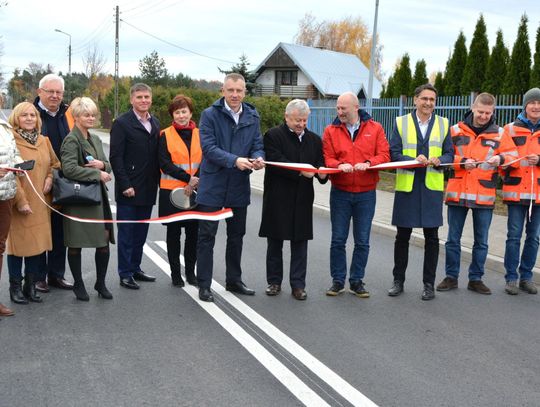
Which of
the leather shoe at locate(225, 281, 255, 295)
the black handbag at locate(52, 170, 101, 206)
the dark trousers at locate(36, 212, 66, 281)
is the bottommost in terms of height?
the leather shoe at locate(225, 281, 255, 295)

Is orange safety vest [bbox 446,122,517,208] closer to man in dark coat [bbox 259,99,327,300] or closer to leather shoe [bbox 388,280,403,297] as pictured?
leather shoe [bbox 388,280,403,297]

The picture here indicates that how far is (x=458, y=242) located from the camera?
293 inches

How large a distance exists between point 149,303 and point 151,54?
6306 cm

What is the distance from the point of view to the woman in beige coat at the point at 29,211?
633 cm

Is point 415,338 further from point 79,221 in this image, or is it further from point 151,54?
point 151,54

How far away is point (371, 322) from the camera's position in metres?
6.13

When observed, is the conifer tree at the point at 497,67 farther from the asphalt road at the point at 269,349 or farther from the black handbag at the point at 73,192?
the black handbag at the point at 73,192

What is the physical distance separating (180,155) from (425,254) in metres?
2.71

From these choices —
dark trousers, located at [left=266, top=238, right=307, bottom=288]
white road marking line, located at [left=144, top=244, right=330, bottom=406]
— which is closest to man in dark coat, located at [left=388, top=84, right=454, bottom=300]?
dark trousers, located at [left=266, top=238, right=307, bottom=288]

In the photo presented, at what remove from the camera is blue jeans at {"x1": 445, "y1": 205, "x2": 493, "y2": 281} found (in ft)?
24.1

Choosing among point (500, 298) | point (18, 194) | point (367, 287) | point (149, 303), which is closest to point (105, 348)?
point (149, 303)

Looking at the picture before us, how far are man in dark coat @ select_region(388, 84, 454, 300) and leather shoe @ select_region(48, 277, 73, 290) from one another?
10.6 feet

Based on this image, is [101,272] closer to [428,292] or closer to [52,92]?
[52,92]

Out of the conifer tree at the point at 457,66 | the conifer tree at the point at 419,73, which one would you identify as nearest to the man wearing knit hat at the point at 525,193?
the conifer tree at the point at 457,66
